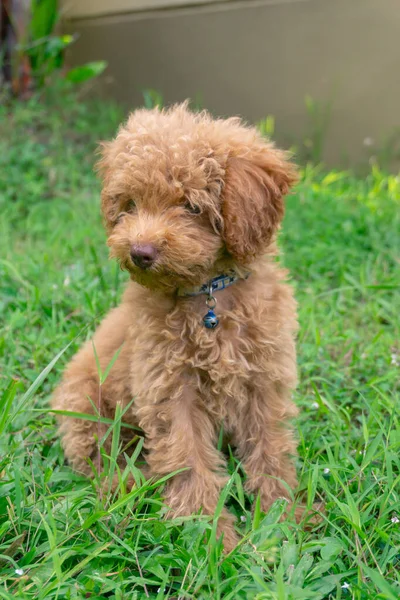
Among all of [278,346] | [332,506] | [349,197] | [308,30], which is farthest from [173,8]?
[332,506]

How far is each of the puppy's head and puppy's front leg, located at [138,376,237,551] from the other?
0.49 m

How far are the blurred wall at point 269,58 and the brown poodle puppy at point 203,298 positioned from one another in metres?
4.42

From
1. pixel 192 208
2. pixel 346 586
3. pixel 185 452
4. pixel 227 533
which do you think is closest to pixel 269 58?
pixel 192 208

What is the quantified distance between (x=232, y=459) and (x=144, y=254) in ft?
3.41

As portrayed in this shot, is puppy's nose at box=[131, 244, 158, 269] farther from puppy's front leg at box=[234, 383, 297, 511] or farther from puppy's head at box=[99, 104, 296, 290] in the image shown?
puppy's front leg at box=[234, 383, 297, 511]

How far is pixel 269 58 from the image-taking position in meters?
7.22

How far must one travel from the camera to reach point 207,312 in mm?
2605

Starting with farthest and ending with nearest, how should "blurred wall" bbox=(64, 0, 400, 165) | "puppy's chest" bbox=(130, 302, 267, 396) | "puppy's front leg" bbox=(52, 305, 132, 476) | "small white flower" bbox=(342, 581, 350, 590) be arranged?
"blurred wall" bbox=(64, 0, 400, 165), "puppy's front leg" bbox=(52, 305, 132, 476), "puppy's chest" bbox=(130, 302, 267, 396), "small white flower" bbox=(342, 581, 350, 590)

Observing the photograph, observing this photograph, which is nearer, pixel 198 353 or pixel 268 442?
pixel 198 353

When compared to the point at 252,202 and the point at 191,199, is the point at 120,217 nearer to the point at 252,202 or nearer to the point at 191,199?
the point at 191,199

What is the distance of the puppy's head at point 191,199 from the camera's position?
239cm

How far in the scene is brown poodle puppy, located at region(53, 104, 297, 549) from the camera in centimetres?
243

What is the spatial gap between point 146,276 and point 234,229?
1.26 ft

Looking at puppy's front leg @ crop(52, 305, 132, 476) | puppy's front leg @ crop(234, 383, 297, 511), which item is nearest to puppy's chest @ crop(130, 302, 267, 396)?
puppy's front leg @ crop(234, 383, 297, 511)
